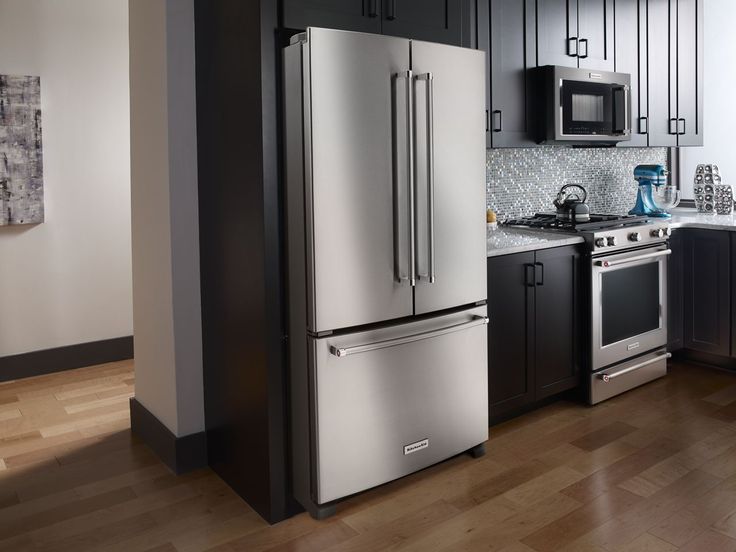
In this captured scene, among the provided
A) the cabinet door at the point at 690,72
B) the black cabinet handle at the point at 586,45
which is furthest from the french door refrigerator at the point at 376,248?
the cabinet door at the point at 690,72

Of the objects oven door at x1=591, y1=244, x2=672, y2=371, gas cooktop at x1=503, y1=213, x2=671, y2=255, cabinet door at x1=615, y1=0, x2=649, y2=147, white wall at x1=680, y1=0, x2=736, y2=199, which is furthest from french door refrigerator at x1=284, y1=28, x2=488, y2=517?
white wall at x1=680, y1=0, x2=736, y2=199

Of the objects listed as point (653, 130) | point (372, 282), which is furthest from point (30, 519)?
point (653, 130)

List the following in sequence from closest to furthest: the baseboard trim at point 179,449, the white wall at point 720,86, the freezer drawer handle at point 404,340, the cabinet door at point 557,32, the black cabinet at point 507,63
→ the freezer drawer handle at point 404,340, the baseboard trim at point 179,449, the black cabinet at point 507,63, the cabinet door at point 557,32, the white wall at point 720,86

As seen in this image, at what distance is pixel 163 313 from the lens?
3016 mm

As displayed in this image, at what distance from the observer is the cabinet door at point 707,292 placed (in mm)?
4047

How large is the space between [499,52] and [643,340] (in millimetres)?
1788

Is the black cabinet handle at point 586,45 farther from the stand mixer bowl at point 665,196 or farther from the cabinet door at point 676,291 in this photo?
the cabinet door at point 676,291

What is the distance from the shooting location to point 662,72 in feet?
14.5

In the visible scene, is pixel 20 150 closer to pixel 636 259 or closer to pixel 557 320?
pixel 557 320

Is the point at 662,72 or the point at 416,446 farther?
the point at 662,72

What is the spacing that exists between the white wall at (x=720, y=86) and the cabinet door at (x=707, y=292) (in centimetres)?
101

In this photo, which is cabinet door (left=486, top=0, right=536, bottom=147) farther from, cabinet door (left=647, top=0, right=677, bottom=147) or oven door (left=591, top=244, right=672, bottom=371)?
cabinet door (left=647, top=0, right=677, bottom=147)

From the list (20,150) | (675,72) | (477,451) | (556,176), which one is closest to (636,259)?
(556,176)

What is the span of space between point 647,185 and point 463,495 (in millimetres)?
2815
